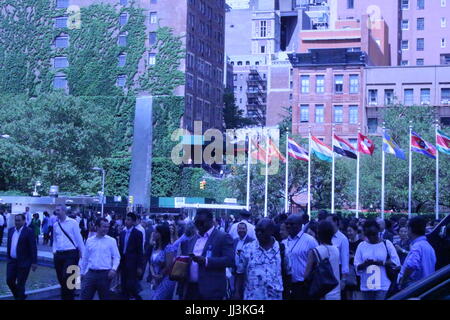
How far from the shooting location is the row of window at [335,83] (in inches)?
2739

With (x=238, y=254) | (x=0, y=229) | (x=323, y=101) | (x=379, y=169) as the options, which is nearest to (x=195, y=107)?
(x=323, y=101)

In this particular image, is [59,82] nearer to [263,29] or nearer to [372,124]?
[372,124]

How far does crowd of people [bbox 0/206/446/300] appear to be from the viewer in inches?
374

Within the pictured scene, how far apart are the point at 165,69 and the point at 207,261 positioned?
70391 mm

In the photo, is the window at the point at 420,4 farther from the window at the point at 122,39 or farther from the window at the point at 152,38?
the window at the point at 122,39

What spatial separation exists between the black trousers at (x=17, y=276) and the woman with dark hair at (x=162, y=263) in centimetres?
300

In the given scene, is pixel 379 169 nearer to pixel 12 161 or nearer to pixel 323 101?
pixel 323 101

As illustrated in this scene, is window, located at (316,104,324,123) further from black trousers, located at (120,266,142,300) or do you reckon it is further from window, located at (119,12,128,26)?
black trousers, located at (120,266,142,300)

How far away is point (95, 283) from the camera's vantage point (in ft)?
40.7

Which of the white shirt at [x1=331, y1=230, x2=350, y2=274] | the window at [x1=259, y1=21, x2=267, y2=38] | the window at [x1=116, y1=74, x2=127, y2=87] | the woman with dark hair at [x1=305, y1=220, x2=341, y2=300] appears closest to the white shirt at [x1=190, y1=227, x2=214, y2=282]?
the woman with dark hair at [x1=305, y1=220, x2=341, y2=300]

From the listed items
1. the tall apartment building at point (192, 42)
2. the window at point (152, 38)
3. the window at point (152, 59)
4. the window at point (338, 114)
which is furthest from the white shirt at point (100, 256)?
the window at point (152, 38)

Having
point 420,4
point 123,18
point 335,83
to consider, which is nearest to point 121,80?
point 123,18

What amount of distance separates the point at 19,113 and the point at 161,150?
17.7 metres
